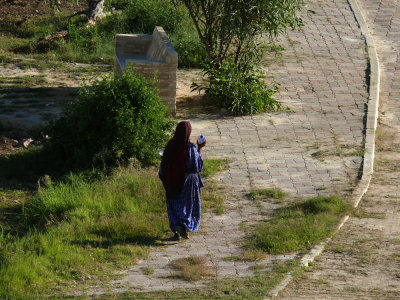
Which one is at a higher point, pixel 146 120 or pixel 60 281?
pixel 146 120

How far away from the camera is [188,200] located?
345 inches

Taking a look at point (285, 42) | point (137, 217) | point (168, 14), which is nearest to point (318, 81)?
point (285, 42)

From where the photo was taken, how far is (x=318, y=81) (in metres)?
14.6

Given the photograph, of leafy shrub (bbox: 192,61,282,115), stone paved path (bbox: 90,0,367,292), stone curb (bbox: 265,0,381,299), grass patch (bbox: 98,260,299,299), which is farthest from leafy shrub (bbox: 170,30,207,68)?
grass patch (bbox: 98,260,299,299)

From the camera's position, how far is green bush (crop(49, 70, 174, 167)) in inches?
426

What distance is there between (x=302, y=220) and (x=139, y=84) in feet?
11.2

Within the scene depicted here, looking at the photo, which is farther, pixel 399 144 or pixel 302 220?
pixel 399 144

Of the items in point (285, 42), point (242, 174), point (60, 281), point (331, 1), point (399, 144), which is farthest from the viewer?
point (331, 1)

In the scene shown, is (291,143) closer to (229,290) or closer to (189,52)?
(189,52)

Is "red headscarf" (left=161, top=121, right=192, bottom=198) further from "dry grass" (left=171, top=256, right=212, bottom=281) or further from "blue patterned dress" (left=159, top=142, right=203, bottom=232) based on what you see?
"dry grass" (left=171, top=256, right=212, bottom=281)

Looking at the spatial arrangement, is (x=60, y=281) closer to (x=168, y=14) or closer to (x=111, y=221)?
(x=111, y=221)

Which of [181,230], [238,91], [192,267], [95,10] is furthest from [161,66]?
[192,267]

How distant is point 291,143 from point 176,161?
3599 mm

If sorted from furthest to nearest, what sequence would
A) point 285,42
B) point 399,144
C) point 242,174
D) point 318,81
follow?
point 285,42 → point 318,81 → point 399,144 → point 242,174
